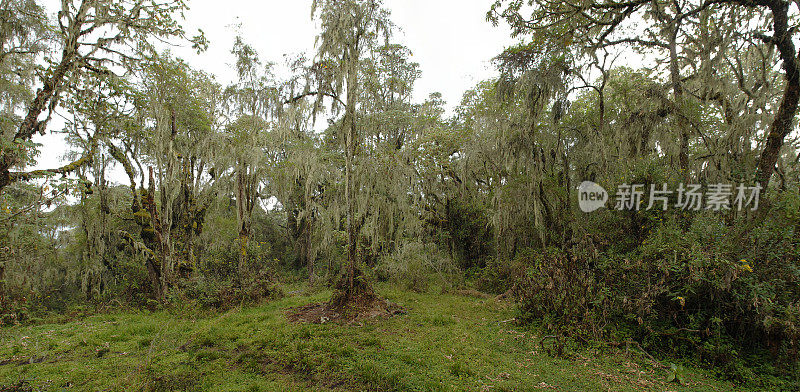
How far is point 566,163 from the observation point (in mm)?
9406

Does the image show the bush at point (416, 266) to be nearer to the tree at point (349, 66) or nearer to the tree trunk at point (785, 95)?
the tree at point (349, 66)

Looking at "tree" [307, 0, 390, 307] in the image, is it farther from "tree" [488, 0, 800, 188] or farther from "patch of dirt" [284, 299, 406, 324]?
"tree" [488, 0, 800, 188]

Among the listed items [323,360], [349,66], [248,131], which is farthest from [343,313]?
[248,131]

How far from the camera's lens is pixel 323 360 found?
466cm

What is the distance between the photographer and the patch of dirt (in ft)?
22.0

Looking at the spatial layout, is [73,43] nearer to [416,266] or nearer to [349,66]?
[349,66]

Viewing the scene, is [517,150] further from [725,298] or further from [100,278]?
[100,278]

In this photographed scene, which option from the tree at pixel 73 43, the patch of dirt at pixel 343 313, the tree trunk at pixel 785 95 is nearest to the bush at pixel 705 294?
the tree trunk at pixel 785 95

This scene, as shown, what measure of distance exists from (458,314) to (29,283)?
11941 mm

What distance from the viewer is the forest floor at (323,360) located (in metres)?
3.95

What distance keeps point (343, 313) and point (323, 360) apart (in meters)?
2.26

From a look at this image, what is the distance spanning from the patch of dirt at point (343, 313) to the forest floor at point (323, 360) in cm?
23

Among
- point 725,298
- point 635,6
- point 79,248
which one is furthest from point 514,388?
point 79,248

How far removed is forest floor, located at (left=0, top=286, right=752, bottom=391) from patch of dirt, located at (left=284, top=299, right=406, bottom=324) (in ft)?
0.76
